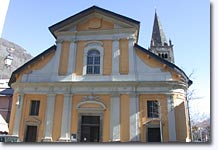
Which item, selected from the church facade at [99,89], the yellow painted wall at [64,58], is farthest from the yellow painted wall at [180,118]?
the yellow painted wall at [64,58]

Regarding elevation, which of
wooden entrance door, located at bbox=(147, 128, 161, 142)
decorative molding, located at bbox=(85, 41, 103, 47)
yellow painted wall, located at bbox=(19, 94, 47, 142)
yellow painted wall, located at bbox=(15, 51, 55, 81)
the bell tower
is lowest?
wooden entrance door, located at bbox=(147, 128, 161, 142)

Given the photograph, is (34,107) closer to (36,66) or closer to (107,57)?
(36,66)

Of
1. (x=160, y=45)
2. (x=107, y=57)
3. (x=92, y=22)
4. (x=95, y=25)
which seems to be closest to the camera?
(x=107, y=57)

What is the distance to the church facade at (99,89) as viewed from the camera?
7.85 meters

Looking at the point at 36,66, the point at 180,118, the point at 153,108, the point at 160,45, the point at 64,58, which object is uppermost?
the point at 160,45

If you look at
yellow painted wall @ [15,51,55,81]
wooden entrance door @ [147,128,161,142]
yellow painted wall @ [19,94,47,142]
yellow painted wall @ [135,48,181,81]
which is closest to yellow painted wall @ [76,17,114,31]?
yellow painted wall @ [135,48,181,81]

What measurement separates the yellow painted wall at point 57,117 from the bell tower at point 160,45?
17.3 meters

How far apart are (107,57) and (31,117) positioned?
13.0ft

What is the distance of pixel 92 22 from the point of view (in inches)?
386

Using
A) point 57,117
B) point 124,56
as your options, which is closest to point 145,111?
point 124,56

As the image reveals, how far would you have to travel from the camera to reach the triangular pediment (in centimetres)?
952

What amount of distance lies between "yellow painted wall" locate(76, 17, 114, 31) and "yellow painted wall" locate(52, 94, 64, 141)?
3345mm

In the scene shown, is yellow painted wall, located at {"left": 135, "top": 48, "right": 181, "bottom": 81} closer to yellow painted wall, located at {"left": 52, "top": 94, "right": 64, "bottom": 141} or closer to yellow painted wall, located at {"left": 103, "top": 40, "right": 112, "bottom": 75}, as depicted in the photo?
yellow painted wall, located at {"left": 103, "top": 40, "right": 112, "bottom": 75}

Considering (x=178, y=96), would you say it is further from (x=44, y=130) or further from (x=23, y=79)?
(x=23, y=79)
